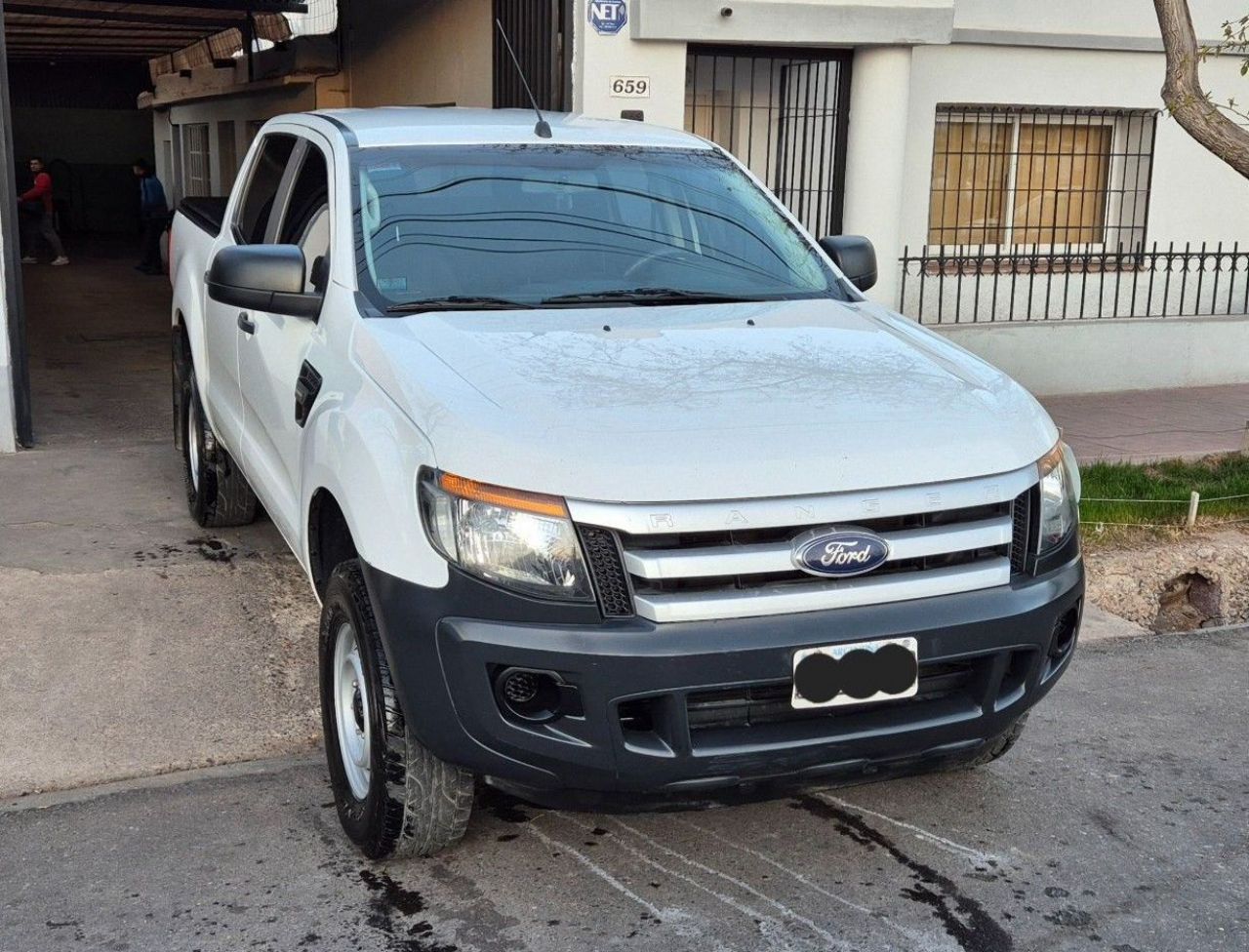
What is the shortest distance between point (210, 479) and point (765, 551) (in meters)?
3.82

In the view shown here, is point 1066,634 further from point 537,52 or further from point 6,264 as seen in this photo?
point 537,52

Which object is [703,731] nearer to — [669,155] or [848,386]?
[848,386]

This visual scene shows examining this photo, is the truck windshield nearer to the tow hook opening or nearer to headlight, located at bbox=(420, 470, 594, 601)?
headlight, located at bbox=(420, 470, 594, 601)

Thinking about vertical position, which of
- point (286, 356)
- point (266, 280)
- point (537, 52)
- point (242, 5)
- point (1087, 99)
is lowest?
point (286, 356)

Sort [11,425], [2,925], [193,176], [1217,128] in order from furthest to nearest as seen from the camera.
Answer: [193,176] < [11,425] < [1217,128] < [2,925]

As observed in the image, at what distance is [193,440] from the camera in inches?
253

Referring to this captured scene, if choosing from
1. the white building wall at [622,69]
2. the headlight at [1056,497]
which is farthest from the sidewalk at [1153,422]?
the headlight at [1056,497]

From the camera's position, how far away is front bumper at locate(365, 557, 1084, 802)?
2.95 m

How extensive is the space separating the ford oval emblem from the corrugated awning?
554 inches

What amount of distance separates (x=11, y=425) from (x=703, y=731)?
594cm

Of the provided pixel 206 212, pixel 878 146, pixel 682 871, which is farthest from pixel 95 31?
pixel 682 871

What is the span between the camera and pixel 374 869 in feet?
11.7

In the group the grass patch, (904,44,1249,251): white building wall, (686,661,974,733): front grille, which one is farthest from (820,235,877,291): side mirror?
(904,44,1249,251): white building wall

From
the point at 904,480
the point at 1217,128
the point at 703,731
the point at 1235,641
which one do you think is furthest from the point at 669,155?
the point at 1217,128
